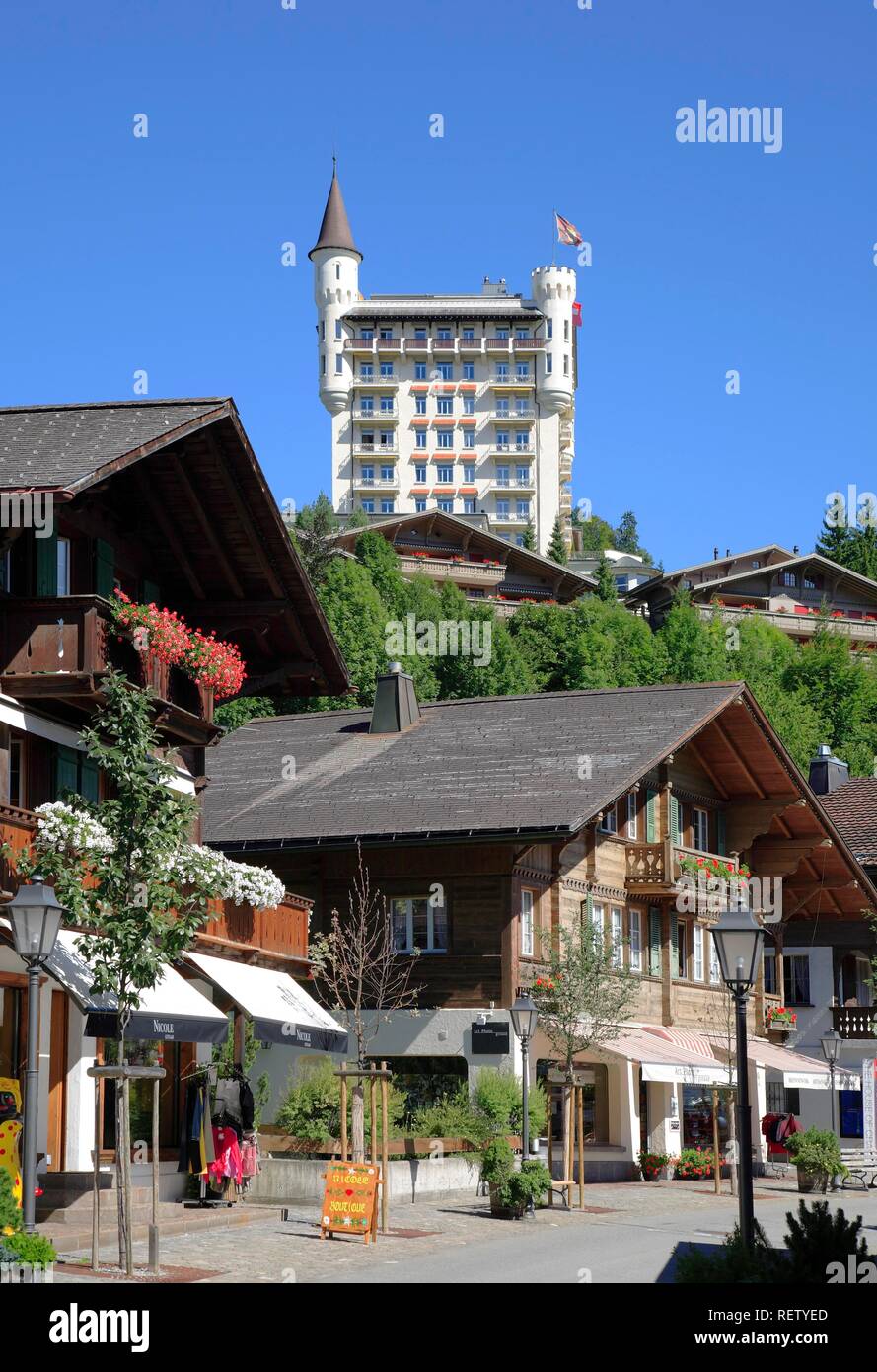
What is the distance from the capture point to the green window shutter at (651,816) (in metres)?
41.0

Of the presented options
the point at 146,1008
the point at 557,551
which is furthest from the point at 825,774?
the point at 557,551

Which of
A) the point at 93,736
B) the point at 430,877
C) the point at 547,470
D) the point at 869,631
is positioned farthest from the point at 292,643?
the point at 547,470

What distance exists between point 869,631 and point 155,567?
7921 centimetres

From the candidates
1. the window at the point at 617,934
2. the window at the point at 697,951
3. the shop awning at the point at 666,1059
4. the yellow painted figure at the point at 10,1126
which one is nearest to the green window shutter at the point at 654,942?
the window at the point at 617,934

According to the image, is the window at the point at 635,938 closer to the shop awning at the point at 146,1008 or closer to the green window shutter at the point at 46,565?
the shop awning at the point at 146,1008

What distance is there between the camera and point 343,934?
1401 inches

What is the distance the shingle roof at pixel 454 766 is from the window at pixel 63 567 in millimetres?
10634

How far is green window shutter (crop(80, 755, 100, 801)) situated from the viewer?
85.3 feet

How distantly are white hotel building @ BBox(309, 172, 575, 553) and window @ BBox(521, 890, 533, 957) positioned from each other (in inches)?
4087

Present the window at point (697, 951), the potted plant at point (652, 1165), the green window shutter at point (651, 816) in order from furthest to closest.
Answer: the window at point (697, 951), the green window shutter at point (651, 816), the potted plant at point (652, 1165)

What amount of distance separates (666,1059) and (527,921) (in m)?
3.58

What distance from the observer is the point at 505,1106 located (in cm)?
3123

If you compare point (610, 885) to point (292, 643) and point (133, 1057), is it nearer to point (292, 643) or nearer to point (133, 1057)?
point (292, 643)

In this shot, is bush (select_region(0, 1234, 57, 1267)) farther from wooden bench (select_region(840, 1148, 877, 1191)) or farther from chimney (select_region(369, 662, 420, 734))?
wooden bench (select_region(840, 1148, 877, 1191))
